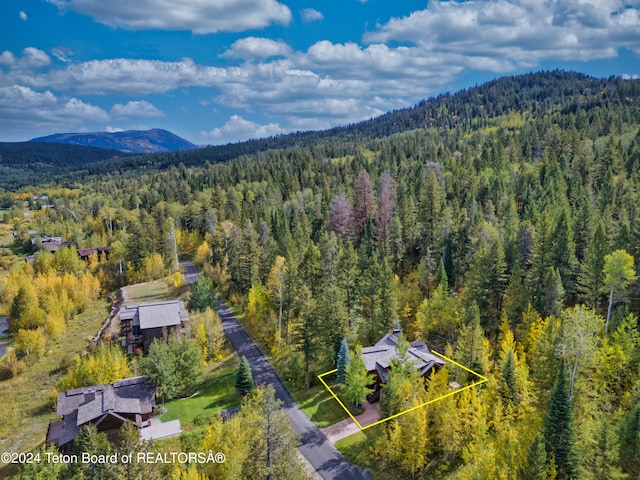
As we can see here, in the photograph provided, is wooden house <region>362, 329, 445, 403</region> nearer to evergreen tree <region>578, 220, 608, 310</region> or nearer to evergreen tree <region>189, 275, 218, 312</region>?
evergreen tree <region>578, 220, 608, 310</region>

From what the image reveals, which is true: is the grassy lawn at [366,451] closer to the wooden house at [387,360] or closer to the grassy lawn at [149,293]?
the wooden house at [387,360]

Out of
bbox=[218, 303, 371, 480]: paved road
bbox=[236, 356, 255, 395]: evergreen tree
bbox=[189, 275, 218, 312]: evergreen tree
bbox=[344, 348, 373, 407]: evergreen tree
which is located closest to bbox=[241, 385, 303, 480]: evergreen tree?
bbox=[218, 303, 371, 480]: paved road

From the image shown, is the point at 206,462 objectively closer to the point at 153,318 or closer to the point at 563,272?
the point at 153,318

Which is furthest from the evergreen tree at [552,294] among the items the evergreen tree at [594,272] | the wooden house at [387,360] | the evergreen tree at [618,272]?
the wooden house at [387,360]

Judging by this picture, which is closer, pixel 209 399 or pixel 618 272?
pixel 618 272

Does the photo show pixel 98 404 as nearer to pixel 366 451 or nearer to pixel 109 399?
pixel 109 399

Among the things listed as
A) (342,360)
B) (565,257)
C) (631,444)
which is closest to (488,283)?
(565,257)
